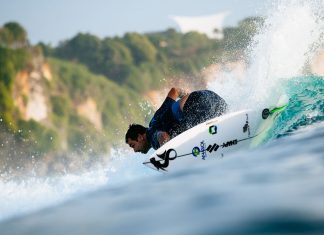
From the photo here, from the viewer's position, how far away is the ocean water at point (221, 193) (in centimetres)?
336

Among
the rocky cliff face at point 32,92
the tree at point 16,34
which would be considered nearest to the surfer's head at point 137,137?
the rocky cliff face at point 32,92

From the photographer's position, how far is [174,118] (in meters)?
7.59

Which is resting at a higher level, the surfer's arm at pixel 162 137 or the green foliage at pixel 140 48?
the green foliage at pixel 140 48

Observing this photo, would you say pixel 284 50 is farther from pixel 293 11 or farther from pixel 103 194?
pixel 103 194

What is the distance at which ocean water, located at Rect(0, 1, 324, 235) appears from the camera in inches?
132

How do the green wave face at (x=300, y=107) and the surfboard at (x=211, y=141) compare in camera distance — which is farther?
the surfboard at (x=211, y=141)

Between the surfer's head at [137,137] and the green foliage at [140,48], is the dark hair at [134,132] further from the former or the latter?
the green foliage at [140,48]

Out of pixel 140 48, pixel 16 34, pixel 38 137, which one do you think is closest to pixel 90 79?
pixel 140 48

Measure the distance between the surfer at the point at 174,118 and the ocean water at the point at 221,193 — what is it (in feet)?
1.53

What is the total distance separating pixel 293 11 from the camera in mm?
10883

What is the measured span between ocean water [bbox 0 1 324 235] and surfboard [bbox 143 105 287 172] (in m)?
0.25

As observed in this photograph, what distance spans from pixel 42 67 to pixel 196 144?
59.9m

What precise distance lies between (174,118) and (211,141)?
0.63 meters

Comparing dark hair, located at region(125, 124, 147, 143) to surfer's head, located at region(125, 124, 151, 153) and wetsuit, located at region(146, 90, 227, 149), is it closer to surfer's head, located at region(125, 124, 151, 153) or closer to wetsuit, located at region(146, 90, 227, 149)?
surfer's head, located at region(125, 124, 151, 153)
